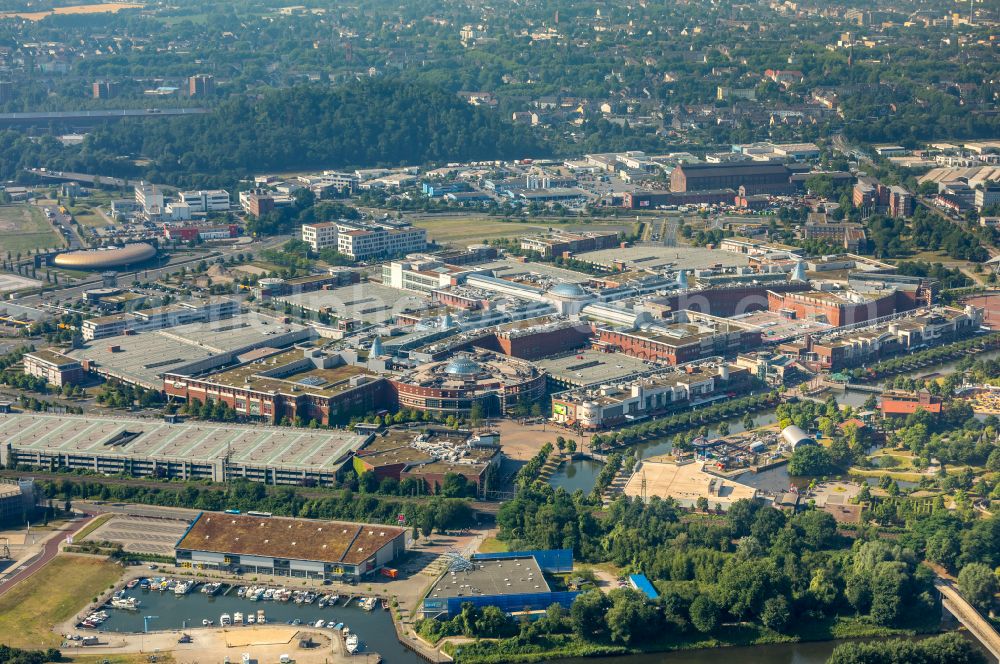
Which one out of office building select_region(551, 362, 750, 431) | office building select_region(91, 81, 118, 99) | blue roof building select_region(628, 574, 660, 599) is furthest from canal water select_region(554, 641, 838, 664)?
office building select_region(91, 81, 118, 99)

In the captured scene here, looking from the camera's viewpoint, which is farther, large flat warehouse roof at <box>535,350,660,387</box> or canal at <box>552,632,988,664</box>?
large flat warehouse roof at <box>535,350,660,387</box>

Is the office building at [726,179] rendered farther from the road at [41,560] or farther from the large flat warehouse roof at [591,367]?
the road at [41,560]

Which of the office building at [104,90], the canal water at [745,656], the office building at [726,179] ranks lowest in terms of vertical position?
the canal water at [745,656]

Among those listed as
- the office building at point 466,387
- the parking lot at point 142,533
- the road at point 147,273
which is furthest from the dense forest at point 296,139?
the parking lot at point 142,533

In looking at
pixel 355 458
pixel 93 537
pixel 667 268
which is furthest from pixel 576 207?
pixel 93 537

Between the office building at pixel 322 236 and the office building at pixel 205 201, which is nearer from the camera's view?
the office building at pixel 322 236

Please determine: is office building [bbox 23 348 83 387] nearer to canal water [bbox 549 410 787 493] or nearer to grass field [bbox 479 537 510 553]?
canal water [bbox 549 410 787 493]
